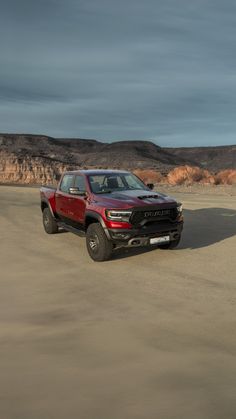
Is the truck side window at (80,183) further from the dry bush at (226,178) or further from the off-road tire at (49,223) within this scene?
the dry bush at (226,178)

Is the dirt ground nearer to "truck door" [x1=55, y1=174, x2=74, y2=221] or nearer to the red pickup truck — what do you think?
the red pickup truck

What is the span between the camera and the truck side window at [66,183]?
395 inches

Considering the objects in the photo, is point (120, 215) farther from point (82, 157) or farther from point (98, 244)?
point (82, 157)

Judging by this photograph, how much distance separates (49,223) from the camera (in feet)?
36.3

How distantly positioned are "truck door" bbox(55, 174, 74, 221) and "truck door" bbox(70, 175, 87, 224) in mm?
244

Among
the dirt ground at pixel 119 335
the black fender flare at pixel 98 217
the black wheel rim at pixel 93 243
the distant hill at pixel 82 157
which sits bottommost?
the dirt ground at pixel 119 335

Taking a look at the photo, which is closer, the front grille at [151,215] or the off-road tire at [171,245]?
the front grille at [151,215]

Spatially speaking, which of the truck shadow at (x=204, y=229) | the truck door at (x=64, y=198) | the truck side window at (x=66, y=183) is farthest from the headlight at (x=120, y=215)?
the truck side window at (x=66, y=183)

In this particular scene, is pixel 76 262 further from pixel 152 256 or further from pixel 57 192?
pixel 57 192

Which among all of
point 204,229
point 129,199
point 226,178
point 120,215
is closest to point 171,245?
point 129,199

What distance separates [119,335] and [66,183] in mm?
6227

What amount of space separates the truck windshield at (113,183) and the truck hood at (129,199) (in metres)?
0.41

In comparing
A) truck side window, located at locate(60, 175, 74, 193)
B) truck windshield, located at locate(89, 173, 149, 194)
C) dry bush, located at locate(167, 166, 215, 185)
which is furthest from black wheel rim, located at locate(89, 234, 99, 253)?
dry bush, located at locate(167, 166, 215, 185)

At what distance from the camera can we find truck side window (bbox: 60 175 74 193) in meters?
10.0
